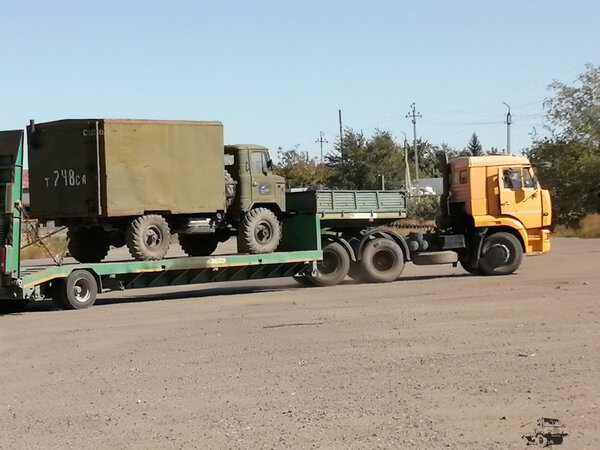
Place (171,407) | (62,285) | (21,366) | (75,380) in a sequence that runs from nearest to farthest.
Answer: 1. (171,407)
2. (75,380)
3. (21,366)
4. (62,285)

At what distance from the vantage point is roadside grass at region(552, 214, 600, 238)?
5034 centimetres

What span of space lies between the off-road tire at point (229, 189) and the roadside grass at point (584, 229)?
31088 millimetres

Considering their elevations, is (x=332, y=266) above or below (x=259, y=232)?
below

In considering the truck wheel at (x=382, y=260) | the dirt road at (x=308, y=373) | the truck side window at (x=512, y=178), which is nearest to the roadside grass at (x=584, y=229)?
the truck side window at (x=512, y=178)

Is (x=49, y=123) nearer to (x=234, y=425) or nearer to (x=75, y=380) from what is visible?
(x=75, y=380)

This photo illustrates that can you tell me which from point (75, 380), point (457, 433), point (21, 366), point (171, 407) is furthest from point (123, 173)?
point (457, 433)

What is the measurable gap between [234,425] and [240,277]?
564 inches

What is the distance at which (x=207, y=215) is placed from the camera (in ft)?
73.2

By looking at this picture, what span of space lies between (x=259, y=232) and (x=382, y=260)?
148 inches

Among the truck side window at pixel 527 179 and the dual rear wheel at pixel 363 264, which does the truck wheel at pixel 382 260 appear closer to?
the dual rear wheel at pixel 363 264

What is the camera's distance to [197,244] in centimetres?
2442

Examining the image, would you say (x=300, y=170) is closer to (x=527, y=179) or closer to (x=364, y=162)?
(x=364, y=162)

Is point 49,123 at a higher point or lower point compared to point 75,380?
higher

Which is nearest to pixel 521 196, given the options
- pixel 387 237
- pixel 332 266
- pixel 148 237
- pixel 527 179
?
pixel 527 179
